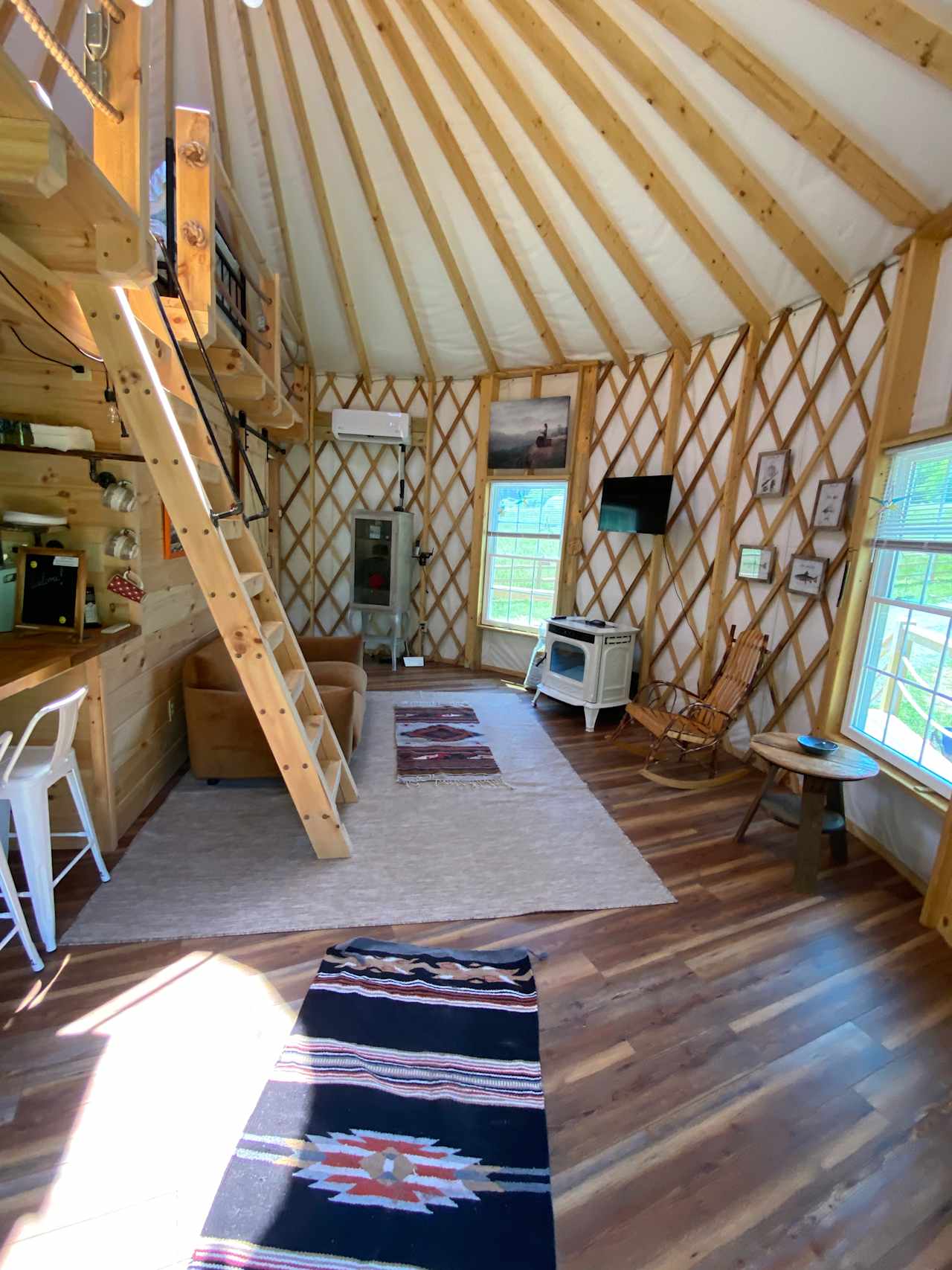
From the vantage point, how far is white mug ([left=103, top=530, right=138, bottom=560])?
2410mm

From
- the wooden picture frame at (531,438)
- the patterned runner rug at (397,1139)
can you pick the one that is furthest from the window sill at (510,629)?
the patterned runner rug at (397,1139)

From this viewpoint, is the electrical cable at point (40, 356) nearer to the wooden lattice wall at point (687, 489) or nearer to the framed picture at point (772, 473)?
the wooden lattice wall at point (687, 489)

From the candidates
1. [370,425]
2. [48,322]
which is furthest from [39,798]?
[370,425]

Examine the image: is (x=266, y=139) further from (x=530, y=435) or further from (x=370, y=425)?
(x=530, y=435)

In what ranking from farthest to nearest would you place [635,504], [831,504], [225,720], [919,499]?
[635,504], [831,504], [225,720], [919,499]

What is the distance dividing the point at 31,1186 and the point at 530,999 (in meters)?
1.25

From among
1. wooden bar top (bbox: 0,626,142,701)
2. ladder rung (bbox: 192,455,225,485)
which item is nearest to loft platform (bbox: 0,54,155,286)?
ladder rung (bbox: 192,455,225,485)

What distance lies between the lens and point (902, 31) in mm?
1907

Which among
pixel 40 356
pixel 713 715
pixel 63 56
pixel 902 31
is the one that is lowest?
pixel 713 715

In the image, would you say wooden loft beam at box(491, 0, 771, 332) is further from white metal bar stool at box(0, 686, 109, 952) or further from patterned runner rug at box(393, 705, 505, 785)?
white metal bar stool at box(0, 686, 109, 952)

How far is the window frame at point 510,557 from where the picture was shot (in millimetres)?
5141

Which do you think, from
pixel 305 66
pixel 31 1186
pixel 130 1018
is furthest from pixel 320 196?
pixel 31 1186

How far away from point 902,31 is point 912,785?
2.79 meters

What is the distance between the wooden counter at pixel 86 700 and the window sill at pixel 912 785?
3.32 metres
